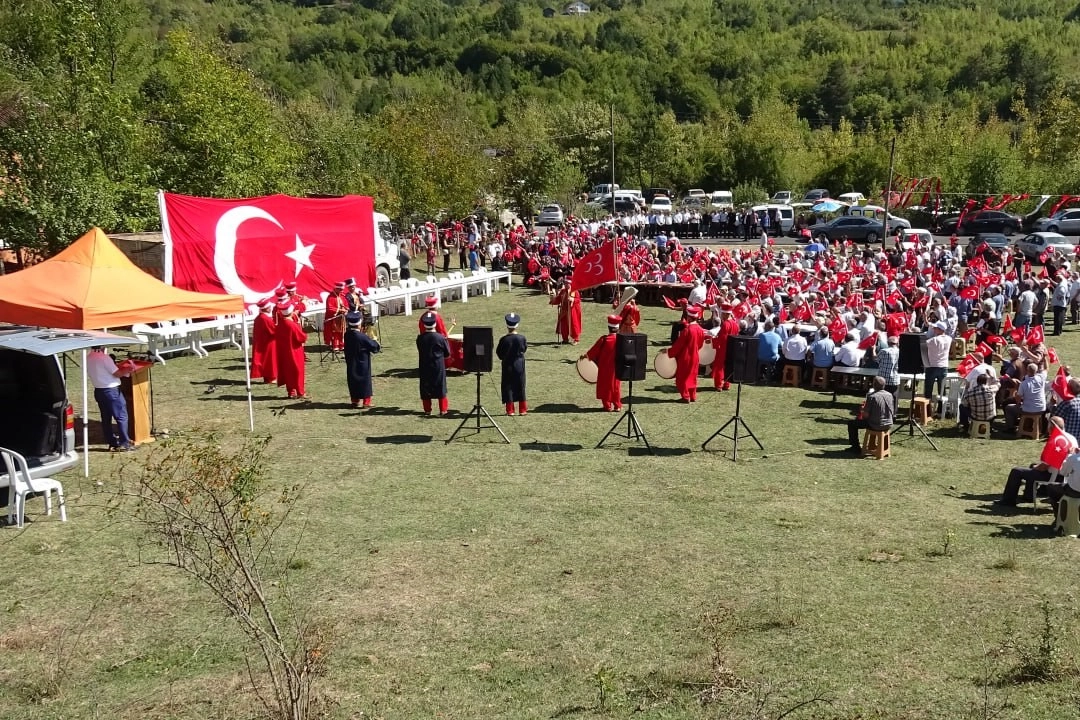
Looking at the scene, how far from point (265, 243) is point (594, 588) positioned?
12.3 metres

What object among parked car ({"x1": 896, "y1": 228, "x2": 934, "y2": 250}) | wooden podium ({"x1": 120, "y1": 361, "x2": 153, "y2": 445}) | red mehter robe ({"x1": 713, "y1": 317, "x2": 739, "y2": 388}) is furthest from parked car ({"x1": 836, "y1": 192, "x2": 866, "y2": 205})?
wooden podium ({"x1": 120, "y1": 361, "x2": 153, "y2": 445})

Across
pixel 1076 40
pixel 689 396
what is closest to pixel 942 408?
pixel 689 396

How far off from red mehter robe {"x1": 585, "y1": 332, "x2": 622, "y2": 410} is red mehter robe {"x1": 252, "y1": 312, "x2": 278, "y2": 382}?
5819 millimetres

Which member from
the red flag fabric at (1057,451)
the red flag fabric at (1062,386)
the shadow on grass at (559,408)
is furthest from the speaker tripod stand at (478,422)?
the red flag fabric at (1062,386)

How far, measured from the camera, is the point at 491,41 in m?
145

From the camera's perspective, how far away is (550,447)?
13859 millimetres

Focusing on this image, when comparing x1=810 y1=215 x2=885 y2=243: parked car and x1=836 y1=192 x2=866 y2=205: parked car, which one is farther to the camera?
x1=836 y1=192 x2=866 y2=205: parked car

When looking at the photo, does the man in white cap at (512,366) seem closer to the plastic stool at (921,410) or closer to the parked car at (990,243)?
the plastic stool at (921,410)

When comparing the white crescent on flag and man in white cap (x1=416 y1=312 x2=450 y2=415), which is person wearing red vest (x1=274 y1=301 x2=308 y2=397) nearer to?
the white crescent on flag

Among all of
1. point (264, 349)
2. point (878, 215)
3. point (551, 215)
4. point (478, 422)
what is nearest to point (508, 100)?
point (551, 215)

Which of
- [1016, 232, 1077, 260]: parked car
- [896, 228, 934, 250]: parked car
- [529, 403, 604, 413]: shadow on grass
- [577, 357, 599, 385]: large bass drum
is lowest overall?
[529, 403, 604, 413]: shadow on grass

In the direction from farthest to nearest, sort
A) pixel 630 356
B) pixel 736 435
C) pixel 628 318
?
pixel 628 318, pixel 630 356, pixel 736 435

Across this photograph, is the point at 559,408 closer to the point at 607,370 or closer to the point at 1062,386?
the point at 607,370

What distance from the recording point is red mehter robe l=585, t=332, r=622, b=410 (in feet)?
51.9
